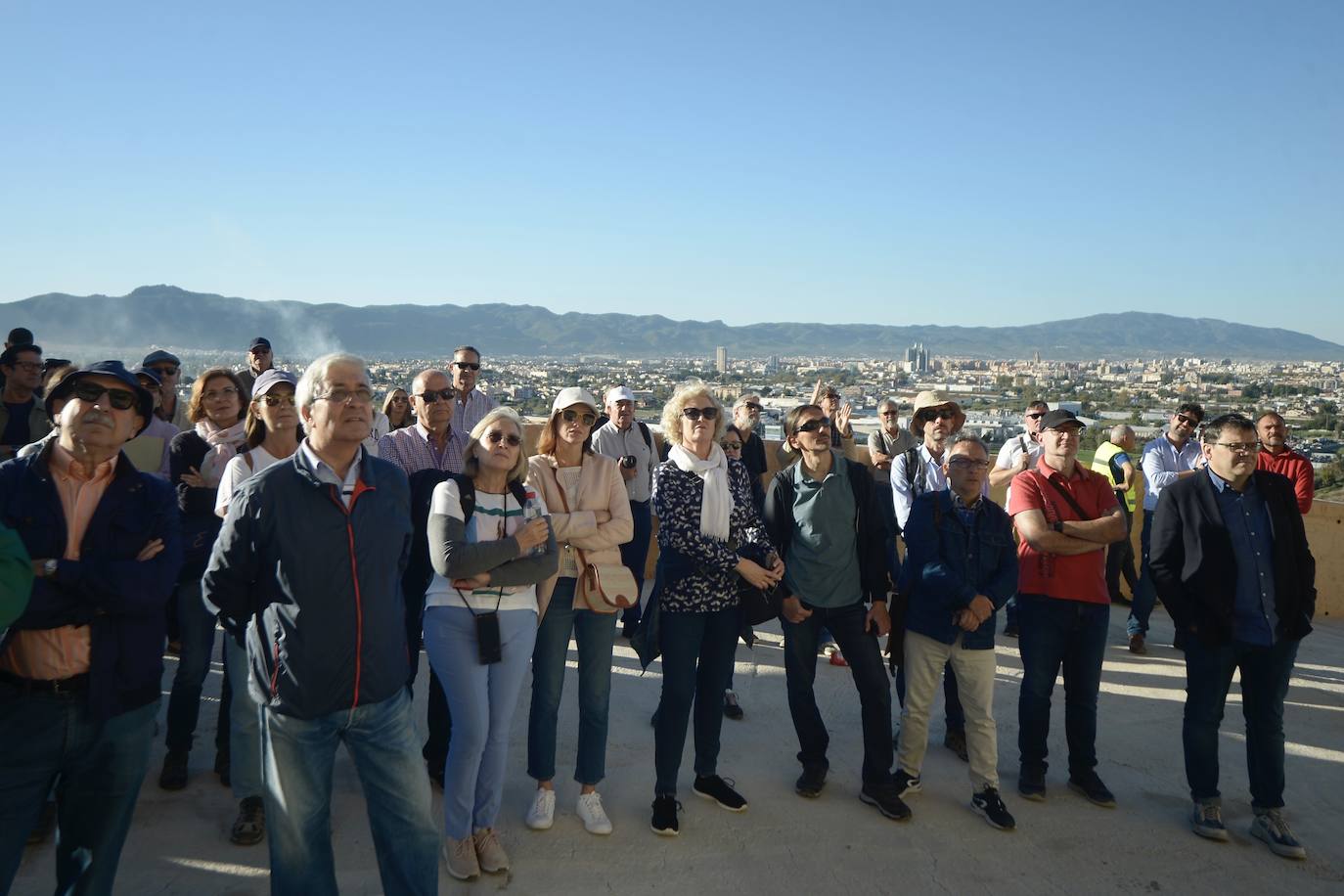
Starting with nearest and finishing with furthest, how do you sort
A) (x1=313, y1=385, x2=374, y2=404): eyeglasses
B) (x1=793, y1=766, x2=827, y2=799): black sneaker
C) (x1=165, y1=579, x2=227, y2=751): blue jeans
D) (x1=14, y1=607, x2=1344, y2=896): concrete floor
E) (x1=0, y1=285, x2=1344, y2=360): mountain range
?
(x1=313, y1=385, x2=374, y2=404): eyeglasses < (x1=14, y1=607, x2=1344, y2=896): concrete floor < (x1=165, y1=579, x2=227, y2=751): blue jeans < (x1=793, y1=766, x2=827, y2=799): black sneaker < (x1=0, y1=285, x2=1344, y2=360): mountain range

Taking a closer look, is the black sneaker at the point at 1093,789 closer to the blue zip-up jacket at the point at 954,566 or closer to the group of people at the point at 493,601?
the group of people at the point at 493,601

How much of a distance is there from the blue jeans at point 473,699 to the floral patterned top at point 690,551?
75 cm

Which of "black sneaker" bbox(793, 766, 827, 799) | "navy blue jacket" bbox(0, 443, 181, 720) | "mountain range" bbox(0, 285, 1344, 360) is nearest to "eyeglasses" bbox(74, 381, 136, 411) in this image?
"navy blue jacket" bbox(0, 443, 181, 720)

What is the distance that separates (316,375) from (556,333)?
424ft

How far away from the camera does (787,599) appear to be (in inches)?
163

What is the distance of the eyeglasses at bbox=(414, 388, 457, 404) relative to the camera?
4379mm

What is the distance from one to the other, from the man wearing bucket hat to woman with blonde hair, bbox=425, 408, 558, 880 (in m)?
0.96

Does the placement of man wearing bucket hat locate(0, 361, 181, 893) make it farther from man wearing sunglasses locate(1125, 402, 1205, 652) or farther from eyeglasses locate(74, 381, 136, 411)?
man wearing sunglasses locate(1125, 402, 1205, 652)

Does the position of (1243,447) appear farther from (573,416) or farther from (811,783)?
(573,416)

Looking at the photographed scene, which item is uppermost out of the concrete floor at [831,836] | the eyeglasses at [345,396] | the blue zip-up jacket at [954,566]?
the eyeglasses at [345,396]

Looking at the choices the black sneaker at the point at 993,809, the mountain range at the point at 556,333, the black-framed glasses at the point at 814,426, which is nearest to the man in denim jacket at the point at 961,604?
the black sneaker at the point at 993,809

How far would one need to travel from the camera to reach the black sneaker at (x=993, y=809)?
3928 mm

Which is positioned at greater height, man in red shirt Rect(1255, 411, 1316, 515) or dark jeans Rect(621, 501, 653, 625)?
man in red shirt Rect(1255, 411, 1316, 515)

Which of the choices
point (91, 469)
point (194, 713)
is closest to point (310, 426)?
point (91, 469)
